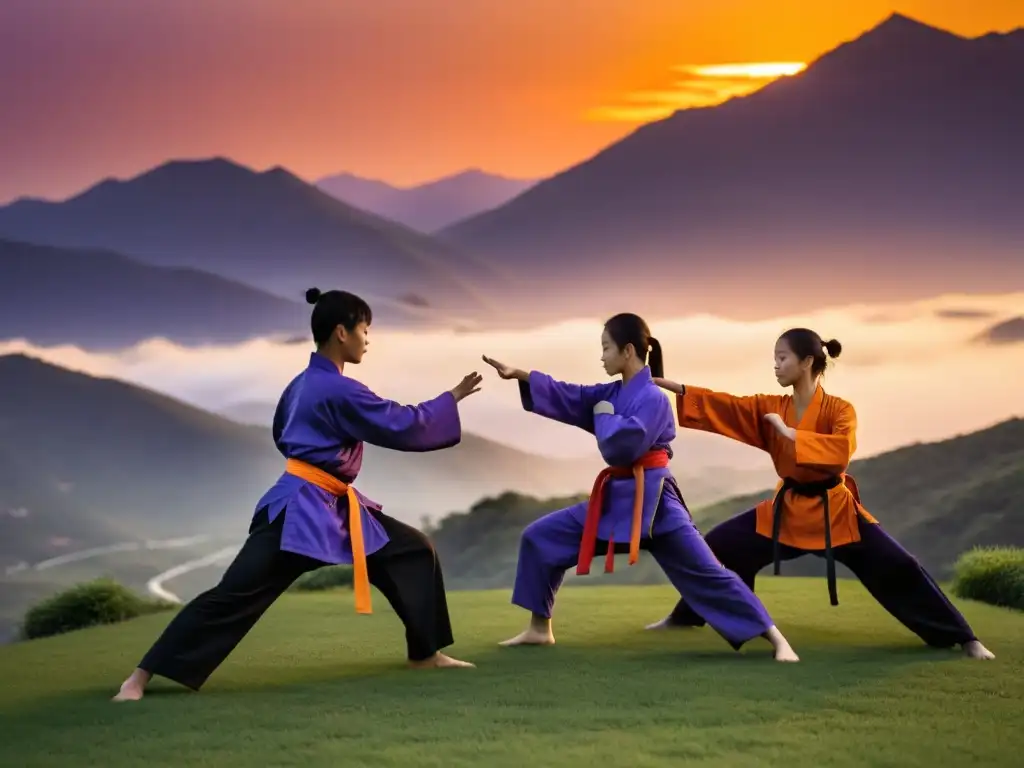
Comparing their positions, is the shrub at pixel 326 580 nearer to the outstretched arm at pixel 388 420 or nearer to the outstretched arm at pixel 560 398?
the outstretched arm at pixel 560 398

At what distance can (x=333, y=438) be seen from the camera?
4262mm

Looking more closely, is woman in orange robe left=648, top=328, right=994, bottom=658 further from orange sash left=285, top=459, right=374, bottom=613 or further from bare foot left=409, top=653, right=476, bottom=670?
orange sash left=285, top=459, right=374, bottom=613

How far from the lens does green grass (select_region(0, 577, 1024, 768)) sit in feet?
10.5

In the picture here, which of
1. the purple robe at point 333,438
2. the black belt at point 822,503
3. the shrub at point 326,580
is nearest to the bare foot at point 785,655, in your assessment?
the black belt at point 822,503

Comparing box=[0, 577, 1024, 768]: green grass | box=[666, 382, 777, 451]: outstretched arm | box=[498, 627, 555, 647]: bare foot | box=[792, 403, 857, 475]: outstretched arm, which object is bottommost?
box=[0, 577, 1024, 768]: green grass

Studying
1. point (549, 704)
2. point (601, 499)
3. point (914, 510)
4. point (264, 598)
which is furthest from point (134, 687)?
point (914, 510)

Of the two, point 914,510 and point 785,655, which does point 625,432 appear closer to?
point 785,655

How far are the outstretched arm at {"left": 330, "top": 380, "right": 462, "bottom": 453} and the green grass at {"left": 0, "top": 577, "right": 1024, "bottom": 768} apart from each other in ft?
2.46

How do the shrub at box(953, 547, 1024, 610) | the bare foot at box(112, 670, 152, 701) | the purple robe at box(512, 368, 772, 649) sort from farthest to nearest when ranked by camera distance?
the shrub at box(953, 547, 1024, 610)
the purple robe at box(512, 368, 772, 649)
the bare foot at box(112, 670, 152, 701)

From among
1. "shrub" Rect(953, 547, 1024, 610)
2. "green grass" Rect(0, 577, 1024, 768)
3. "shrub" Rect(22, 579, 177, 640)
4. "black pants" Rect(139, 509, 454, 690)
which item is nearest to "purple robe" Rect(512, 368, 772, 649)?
"green grass" Rect(0, 577, 1024, 768)

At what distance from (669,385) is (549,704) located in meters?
1.50

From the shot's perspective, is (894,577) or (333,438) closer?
(333,438)

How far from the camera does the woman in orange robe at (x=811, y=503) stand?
4562 mm

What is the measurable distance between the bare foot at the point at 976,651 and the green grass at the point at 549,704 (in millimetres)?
75
